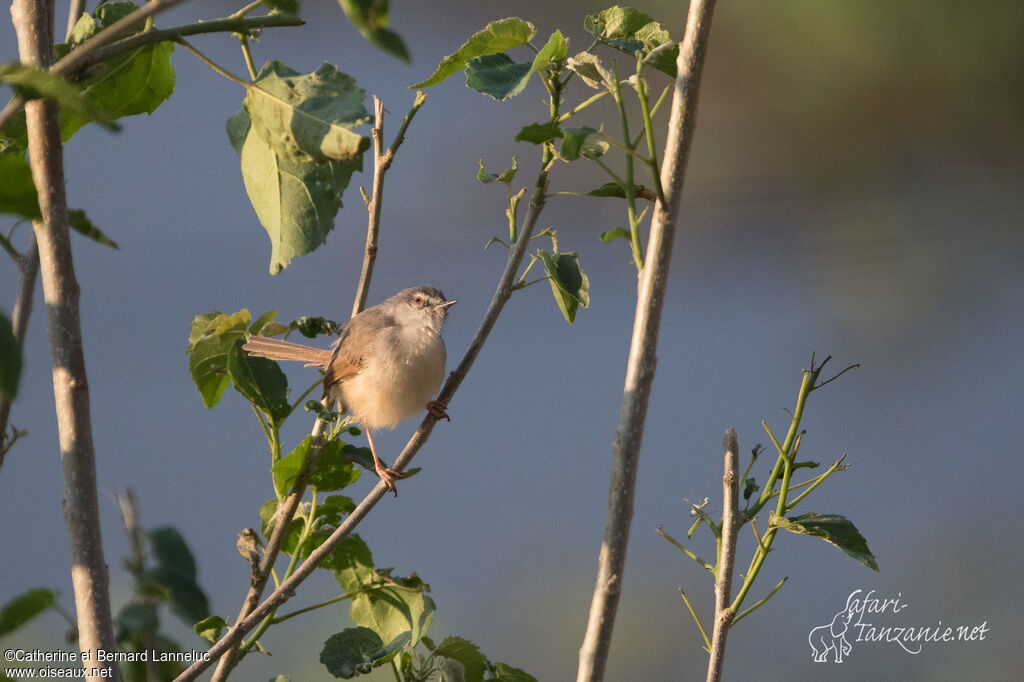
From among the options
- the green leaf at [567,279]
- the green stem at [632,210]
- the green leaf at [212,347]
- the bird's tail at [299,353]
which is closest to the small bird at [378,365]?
the bird's tail at [299,353]

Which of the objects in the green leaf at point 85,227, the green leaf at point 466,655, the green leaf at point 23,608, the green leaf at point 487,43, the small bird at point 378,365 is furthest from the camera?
the small bird at point 378,365

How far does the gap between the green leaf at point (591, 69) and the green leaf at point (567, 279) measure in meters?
0.20

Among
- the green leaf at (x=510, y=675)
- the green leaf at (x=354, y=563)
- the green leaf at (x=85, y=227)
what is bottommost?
the green leaf at (x=510, y=675)

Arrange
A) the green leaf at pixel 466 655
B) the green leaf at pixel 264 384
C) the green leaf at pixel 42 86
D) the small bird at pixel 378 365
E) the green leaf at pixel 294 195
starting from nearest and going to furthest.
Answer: the green leaf at pixel 42 86 → the green leaf at pixel 294 195 → the green leaf at pixel 264 384 → the green leaf at pixel 466 655 → the small bird at pixel 378 365

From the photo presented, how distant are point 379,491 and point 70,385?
379 mm

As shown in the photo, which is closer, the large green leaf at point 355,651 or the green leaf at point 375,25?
the green leaf at point 375,25

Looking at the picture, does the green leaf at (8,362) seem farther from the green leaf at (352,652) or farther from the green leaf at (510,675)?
the green leaf at (510,675)

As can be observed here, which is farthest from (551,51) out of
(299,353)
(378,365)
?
(299,353)

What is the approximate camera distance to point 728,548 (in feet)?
2.96

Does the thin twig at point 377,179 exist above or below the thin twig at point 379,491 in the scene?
above

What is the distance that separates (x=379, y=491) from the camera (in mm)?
956

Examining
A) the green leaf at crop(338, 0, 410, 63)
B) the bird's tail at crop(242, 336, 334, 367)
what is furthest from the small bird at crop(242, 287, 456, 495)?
the green leaf at crop(338, 0, 410, 63)

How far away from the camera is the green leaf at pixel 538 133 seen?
2.48 feet

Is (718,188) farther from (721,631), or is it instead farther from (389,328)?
(721,631)
